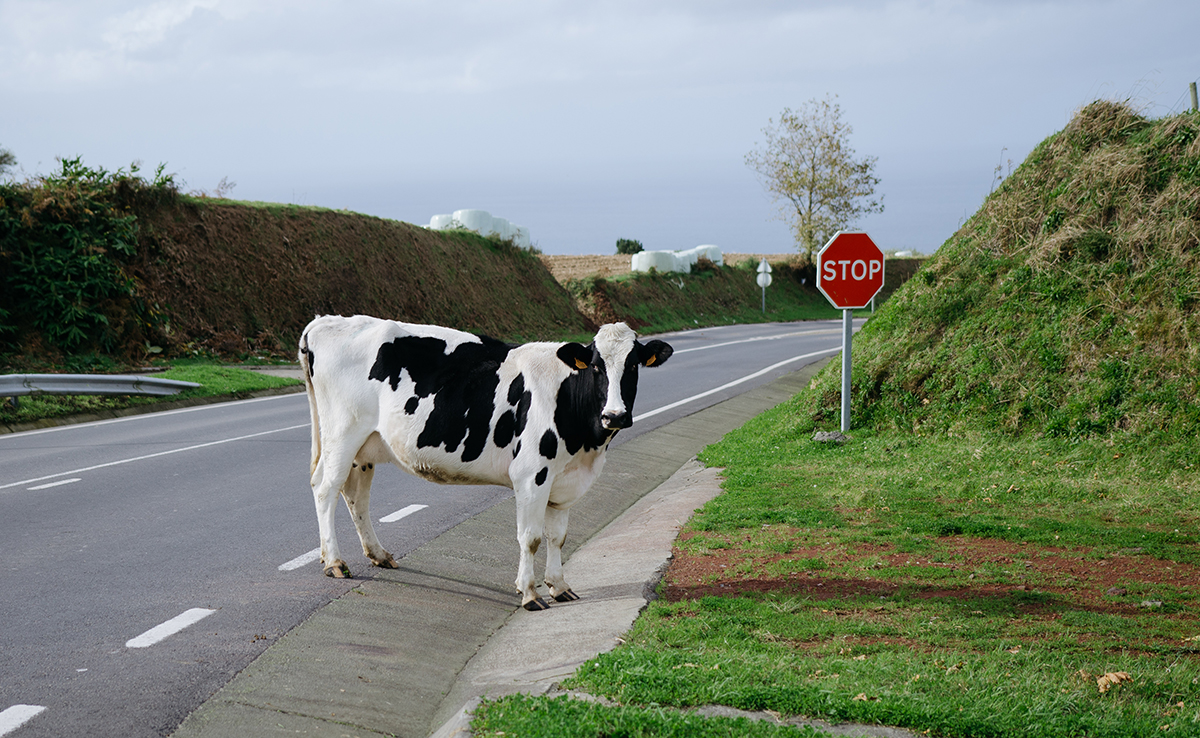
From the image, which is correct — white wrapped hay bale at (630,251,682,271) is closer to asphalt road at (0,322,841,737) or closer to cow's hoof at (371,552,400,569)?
asphalt road at (0,322,841,737)

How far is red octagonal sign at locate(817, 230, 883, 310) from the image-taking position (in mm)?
14258

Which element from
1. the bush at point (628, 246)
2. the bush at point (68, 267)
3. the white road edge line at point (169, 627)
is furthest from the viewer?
the bush at point (628, 246)

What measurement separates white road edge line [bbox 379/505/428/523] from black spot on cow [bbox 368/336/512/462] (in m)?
2.42

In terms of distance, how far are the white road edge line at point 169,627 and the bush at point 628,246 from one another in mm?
71222

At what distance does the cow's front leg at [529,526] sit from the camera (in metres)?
6.88

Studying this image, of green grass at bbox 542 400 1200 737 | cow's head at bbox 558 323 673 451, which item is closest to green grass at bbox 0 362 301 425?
green grass at bbox 542 400 1200 737

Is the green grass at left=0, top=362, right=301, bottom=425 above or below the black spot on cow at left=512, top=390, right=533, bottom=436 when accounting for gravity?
below

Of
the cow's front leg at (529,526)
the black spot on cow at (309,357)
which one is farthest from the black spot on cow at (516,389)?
the black spot on cow at (309,357)

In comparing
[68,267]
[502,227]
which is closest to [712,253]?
[502,227]

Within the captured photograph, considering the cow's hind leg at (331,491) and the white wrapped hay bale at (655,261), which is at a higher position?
the white wrapped hay bale at (655,261)

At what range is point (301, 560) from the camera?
7828 millimetres

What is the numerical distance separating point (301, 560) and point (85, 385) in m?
11.8

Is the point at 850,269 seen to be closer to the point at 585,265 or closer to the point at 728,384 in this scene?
the point at 728,384

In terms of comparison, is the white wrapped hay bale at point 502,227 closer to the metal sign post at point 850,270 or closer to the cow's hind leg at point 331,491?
the metal sign post at point 850,270
